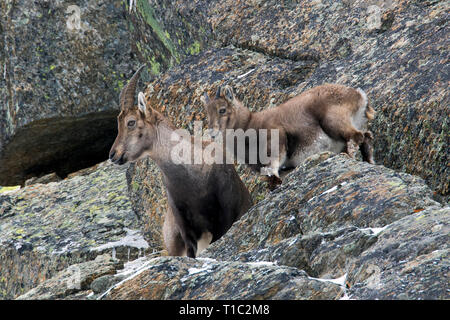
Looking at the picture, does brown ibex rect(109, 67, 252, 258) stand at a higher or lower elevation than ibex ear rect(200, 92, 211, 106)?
lower

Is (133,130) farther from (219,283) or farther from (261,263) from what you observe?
(219,283)

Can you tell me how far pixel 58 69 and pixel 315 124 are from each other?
21.7ft

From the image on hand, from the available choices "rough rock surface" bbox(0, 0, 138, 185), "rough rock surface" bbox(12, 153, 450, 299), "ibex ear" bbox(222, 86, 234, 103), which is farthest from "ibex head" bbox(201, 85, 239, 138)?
"rough rock surface" bbox(0, 0, 138, 185)

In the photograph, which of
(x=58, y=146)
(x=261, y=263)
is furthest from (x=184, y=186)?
(x=58, y=146)

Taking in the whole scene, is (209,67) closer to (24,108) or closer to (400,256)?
(24,108)

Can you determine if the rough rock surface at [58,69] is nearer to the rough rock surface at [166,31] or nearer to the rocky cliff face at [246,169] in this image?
the rocky cliff face at [246,169]

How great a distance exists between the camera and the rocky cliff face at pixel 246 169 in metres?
5.95

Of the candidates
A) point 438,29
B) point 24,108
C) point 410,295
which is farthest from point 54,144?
point 410,295

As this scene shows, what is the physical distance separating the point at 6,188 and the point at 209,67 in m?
6.01

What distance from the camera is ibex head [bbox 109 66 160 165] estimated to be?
34.5ft

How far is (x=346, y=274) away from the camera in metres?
5.89

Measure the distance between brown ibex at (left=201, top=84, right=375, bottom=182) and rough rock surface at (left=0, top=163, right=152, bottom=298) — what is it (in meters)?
2.77

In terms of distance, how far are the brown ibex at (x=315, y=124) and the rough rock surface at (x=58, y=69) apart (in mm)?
4505

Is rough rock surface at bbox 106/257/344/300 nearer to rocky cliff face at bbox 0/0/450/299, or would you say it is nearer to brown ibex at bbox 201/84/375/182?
rocky cliff face at bbox 0/0/450/299
